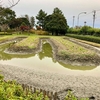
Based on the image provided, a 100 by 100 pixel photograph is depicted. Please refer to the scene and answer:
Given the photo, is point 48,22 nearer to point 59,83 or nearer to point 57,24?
point 57,24

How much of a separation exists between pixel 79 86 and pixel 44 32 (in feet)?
154

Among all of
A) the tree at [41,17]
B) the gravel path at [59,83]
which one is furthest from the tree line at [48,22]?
the gravel path at [59,83]

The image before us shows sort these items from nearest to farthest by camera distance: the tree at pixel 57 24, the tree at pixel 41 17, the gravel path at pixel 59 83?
the gravel path at pixel 59 83 → the tree at pixel 57 24 → the tree at pixel 41 17

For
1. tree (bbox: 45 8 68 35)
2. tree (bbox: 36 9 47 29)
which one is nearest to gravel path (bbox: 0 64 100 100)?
tree (bbox: 45 8 68 35)

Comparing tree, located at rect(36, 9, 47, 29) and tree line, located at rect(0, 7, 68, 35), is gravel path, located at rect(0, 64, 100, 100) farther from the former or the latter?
tree, located at rect(36, 9, 47, 29)

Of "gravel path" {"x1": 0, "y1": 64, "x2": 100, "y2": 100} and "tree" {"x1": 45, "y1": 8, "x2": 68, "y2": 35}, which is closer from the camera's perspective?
"gravel path" {"x1": 0, "y1": 64, "x2": 100, "y2": 100}

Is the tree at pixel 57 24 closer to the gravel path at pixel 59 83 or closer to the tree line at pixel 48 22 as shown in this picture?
the tree line at pixel 48 22

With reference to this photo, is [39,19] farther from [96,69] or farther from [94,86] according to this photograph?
[94,86]

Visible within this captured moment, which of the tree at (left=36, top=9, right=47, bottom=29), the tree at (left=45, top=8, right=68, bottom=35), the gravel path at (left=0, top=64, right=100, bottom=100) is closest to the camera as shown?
the gravel path at (left=0, top=64, right=100, bottom=100)

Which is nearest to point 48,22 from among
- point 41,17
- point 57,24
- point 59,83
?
point 57,24

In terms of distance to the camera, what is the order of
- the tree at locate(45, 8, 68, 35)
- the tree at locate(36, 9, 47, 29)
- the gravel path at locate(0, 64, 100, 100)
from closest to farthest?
the gravel path at locate(0, 64, 100, 100), the tree at locate(45, 8, 68, 35), the tree at locate(36, 9, 47, 29)

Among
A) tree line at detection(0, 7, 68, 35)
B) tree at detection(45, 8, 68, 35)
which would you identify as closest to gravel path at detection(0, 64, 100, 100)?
tree line at detection(0, 7, 68, 35)

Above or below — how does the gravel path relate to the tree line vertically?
below

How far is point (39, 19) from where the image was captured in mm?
61781
